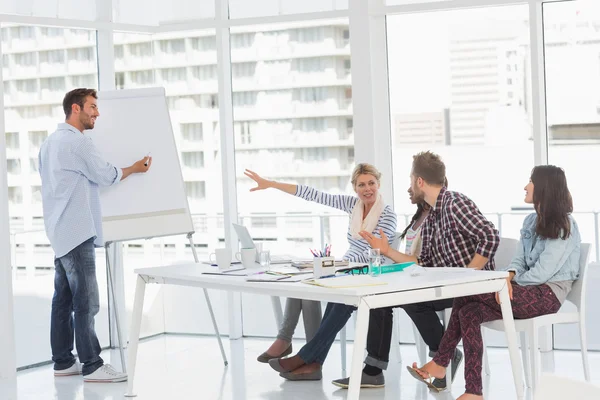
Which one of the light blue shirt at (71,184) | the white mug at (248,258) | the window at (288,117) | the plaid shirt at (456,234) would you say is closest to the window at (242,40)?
the window at (288,117)

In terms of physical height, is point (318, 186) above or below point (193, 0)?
below

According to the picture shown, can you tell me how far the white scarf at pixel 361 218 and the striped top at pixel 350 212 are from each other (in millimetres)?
22

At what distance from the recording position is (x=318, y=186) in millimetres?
5859

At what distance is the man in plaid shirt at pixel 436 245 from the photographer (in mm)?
4078

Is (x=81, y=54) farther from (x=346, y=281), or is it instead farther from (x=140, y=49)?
(x=346, y=281)

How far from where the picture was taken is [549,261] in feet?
13.1

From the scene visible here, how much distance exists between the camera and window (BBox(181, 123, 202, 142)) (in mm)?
6098

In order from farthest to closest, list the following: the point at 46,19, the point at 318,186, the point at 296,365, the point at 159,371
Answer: the point at 318,186
the point at 46,19
the point at 159,371
the point at 296,365

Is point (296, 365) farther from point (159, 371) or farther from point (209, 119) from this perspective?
point (209, 119)

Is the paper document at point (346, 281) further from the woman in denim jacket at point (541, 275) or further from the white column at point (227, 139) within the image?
the white column at point (227, 139)

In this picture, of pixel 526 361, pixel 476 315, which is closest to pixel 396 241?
pixel 526 361

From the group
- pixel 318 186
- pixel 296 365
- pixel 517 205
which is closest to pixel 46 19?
pixel 318 186

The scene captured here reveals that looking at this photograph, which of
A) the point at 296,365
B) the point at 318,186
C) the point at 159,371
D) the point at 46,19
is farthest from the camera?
the point at 318,186

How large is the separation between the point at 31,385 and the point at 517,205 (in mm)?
2960
